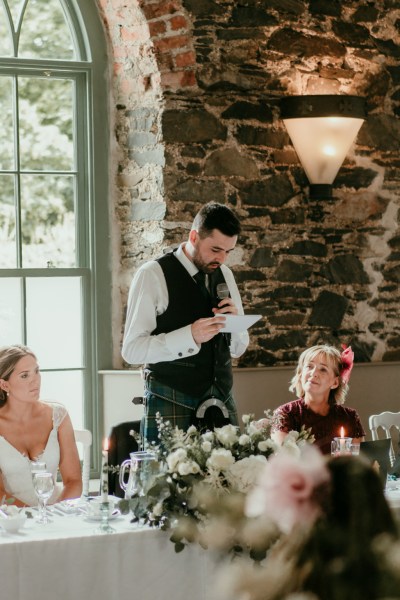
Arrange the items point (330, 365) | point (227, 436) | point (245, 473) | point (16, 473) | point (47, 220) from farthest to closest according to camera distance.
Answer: point (47, 220) < point (330, 365) < point (16, 473) < point (227, 436) < point (245, 473)

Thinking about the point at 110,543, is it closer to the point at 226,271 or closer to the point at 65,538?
the point at 65,538

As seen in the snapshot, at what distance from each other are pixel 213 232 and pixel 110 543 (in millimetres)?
1428

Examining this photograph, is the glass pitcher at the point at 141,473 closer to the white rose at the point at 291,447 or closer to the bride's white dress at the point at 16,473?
the white rose at the point at 291,447

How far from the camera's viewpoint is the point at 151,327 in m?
4.00

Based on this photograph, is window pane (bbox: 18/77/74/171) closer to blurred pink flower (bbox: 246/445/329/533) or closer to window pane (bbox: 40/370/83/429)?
window pane (bbox: 40/370/83/429)

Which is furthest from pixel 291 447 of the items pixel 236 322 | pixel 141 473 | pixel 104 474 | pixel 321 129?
pixel 321 129

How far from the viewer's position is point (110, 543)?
2.89 meters

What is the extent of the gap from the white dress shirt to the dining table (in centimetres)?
101

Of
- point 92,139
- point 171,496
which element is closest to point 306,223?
point 92,139

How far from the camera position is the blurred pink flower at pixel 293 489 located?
43.5 inches

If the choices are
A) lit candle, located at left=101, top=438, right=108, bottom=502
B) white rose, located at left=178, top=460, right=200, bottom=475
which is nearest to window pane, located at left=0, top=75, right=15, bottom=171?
lit candle, located at left=101, top=438, right=108, bottom=502

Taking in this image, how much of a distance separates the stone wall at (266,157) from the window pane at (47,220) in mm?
234

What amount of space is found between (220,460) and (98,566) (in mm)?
454

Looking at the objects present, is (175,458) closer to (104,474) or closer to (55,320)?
(104,474)
